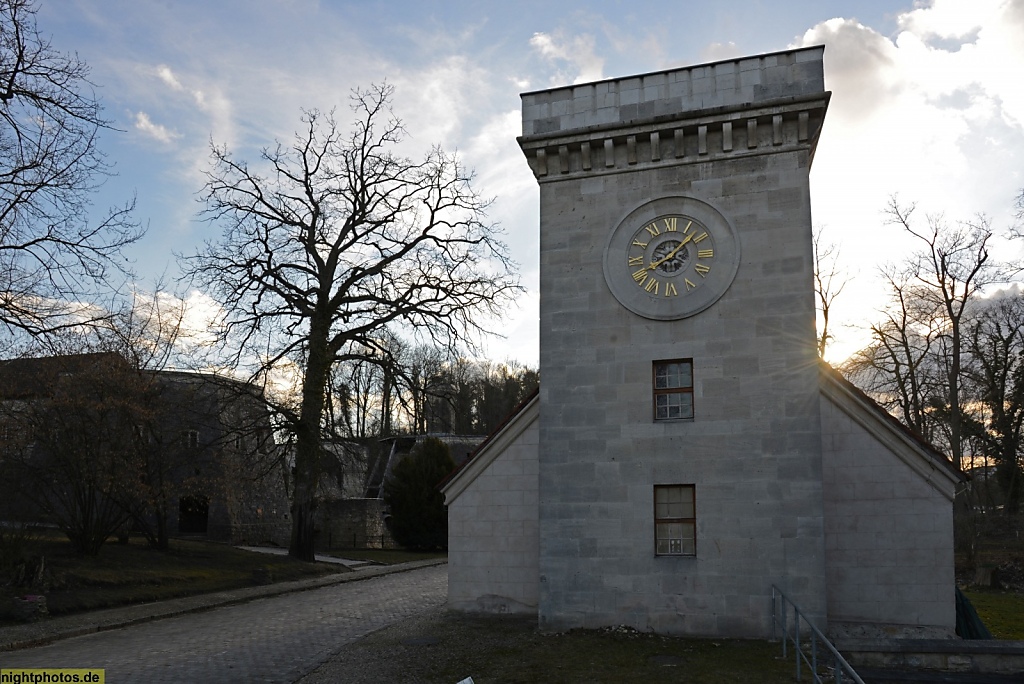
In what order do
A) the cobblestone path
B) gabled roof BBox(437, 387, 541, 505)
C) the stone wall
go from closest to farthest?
the cobblestone path → gabled roof BBox(437, 387, 541, 505) → the stone wall

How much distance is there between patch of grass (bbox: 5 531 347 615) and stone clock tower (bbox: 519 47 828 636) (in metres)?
11.6

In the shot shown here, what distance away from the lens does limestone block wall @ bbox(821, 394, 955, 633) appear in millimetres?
14055

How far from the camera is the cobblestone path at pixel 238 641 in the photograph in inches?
499

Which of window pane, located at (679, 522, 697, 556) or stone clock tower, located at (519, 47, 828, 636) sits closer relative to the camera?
stone clock tower, located at (519, 47, 828, 636)

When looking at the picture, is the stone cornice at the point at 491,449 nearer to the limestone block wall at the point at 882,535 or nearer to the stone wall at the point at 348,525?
the limestone block wall at the point at 882,535

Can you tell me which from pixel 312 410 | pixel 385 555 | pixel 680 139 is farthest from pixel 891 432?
pixel 385 555

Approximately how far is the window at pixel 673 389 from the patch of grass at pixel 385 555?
23611mm

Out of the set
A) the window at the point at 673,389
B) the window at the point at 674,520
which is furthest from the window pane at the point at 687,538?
the window at the point at 673,389

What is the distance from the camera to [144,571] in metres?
22.8

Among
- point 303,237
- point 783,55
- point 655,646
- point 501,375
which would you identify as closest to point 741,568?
point 655,646

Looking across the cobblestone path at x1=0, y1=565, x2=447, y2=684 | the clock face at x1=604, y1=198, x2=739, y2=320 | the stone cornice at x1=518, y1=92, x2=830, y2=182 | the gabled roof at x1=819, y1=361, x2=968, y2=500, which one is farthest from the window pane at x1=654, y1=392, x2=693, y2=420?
the cobblestone path at x1=0, y1=565, x2=447, y2=684

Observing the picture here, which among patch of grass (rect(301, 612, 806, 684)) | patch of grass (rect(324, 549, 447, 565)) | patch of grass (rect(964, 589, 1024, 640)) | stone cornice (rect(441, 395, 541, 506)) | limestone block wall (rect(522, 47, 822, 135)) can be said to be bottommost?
patch of grass (rect(324, 549, 447, 565))

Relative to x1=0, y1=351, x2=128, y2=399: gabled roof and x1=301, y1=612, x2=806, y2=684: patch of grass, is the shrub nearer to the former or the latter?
x1=0, y1=351, x2=128, y2=399: gabled roof

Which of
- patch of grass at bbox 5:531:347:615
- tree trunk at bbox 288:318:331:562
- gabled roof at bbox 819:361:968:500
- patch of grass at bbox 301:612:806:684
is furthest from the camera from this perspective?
tree trunk at bbox 288:318:331:562
